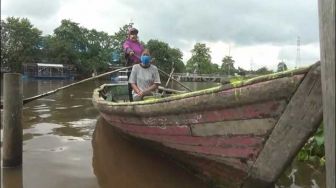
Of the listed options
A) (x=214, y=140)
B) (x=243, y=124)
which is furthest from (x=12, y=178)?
(x=243, y=124)

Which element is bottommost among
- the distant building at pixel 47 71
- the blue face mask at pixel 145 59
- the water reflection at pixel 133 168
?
the water reflection at pixel 133 168

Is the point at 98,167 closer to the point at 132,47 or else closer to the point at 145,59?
the point at 145,59

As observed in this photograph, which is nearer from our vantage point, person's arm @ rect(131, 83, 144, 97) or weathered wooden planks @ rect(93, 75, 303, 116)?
weathered wooden planks @ rect(93, 75, 303, 116)

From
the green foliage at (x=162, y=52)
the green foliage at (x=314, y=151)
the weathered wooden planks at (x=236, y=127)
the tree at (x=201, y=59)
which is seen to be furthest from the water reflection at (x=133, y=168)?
the tree at (x=201, y=59)

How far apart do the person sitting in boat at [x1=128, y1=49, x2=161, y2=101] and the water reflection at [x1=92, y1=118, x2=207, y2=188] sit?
37.6 inches

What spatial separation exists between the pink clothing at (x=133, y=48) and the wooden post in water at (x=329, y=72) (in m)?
5.88

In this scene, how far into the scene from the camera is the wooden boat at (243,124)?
3.07m

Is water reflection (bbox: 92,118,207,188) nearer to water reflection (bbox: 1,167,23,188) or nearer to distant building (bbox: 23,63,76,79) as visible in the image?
water reflection (bbox: 1,167,23,188)

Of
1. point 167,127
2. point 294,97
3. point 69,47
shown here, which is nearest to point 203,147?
point 167,127

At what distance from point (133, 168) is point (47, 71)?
47370 mm

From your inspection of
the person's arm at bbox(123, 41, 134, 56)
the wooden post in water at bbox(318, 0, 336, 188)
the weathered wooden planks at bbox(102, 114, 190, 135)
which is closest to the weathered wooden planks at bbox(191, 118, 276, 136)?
the weathered wooden planks at bbox(102, 114, 190, 135)

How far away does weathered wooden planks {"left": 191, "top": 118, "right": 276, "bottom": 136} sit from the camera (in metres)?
3.35

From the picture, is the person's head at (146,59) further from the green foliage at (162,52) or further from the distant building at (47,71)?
the green foliage at (162,52)

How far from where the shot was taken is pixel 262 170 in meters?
3.48
